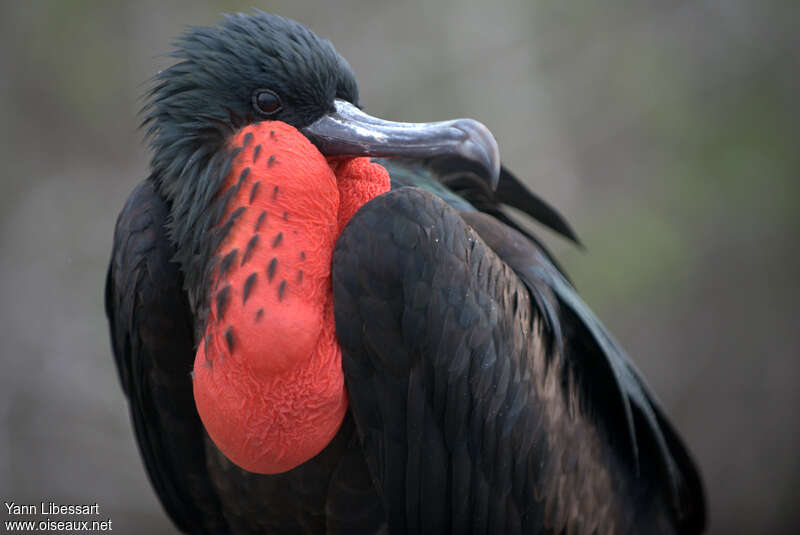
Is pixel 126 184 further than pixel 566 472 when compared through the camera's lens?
Yes

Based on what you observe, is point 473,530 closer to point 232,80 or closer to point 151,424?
point 151,424

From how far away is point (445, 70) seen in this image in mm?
4781

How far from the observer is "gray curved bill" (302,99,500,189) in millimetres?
2002

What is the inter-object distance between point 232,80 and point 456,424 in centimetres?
99

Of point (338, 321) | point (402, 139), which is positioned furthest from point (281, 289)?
point (402, 139)

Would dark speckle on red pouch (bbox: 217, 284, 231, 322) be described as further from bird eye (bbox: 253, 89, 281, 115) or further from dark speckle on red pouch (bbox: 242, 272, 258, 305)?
bird eye (bbox: 253, 89, 281, 115)

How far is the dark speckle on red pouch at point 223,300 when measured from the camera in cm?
191

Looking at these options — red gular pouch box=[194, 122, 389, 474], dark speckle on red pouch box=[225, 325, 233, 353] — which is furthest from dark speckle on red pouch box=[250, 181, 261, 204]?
dark speckle on red pouch box=[225, 325, 233, 353]

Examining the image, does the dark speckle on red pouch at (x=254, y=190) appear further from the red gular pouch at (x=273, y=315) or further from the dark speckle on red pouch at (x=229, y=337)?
the dark speckle on red pouch at (x=229, y=337)

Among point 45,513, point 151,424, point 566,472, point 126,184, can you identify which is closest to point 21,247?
point 126,184

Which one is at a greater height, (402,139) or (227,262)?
(402,139)

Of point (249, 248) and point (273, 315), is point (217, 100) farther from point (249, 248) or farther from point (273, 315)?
point (273, 315)

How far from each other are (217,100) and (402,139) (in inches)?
17.6

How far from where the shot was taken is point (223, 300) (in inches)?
75.4
